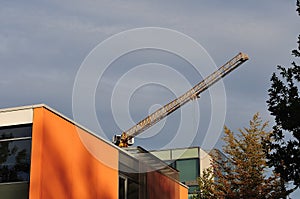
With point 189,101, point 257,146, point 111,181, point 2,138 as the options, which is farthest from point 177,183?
point 189,101

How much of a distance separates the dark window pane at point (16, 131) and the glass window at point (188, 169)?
109ft

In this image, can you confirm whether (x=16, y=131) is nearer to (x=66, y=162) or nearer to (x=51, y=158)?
(x=51, y=158)

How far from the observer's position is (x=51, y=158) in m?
18.7

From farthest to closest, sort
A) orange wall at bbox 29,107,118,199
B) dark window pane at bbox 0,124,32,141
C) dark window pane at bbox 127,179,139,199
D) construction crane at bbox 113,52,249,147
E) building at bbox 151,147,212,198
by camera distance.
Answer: construction crane at bbox 113,52,249,147 → building at bbox 151,147,212,198 → dark window pane at bbox 127,179,139,199 → dark window pane at bbox 0,124,32,141 → orange wall at bbox 29,107,118,199

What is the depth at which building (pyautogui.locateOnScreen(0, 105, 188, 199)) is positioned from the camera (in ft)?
59.9

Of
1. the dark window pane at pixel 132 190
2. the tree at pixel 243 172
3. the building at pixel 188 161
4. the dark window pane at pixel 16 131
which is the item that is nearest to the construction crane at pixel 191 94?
the building at pixel 188 161

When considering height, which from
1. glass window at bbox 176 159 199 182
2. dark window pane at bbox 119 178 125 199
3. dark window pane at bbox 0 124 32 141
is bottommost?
dark window pane at bbox 119 178 125 199

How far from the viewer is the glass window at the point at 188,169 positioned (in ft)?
168

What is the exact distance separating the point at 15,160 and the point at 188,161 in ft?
115

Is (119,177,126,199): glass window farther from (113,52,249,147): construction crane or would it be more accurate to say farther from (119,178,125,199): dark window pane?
(113,52,249,147): construction crane

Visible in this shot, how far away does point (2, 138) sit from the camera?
1914cm

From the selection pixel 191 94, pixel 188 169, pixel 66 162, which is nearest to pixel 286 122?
pixel 66 162

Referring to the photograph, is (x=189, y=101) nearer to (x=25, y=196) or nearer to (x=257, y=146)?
(x=257, y=146)

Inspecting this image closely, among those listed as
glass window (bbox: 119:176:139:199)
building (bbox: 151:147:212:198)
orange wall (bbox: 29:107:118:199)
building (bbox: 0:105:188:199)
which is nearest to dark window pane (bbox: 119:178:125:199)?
glass window (bbox: 119:176:139:199)
